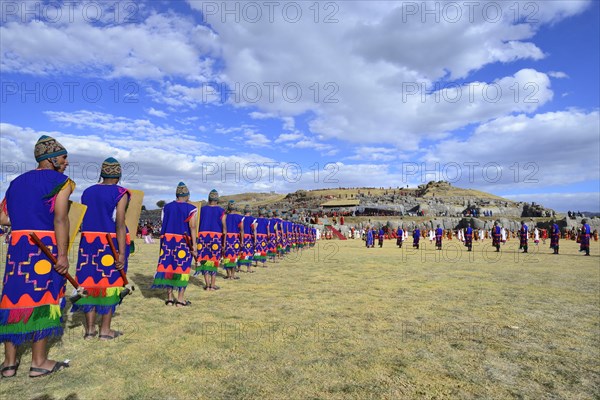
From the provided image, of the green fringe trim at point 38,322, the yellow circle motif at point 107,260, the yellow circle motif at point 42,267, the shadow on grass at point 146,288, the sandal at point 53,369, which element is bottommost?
the shadow on grass at point 146,288

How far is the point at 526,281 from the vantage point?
9461mm

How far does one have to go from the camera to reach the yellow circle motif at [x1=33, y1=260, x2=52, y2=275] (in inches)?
128

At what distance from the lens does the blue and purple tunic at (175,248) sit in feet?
19.9

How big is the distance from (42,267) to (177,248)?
2.90 meters

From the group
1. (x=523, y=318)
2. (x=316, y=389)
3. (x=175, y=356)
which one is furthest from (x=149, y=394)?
(x=523, y=318)

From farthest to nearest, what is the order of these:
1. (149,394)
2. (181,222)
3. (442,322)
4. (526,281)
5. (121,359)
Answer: (526,281) → (181,222) → (442,322) → (121,359) → (149,394)

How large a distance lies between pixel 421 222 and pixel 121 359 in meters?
48.2

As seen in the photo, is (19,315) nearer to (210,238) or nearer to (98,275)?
(98,275)

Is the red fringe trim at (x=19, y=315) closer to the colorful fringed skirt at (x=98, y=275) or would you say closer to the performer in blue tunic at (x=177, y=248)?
the colorful fringed skirt at (x=98, y=275)

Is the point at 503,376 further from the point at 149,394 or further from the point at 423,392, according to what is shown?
the point at 149,394

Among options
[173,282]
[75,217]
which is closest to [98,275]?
[75,217]

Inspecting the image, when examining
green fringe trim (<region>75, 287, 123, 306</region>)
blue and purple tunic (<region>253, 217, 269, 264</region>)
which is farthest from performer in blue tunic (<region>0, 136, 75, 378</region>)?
blue and purple tunic (<region>253, 217, 269, 264</region>)

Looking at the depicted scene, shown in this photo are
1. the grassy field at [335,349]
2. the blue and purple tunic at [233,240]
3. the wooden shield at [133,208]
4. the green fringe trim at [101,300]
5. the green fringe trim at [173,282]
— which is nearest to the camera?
the grassy field at [335,349]

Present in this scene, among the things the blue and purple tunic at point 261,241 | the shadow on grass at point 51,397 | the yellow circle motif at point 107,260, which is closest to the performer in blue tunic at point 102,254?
the yellow circle motif at point 107,260
